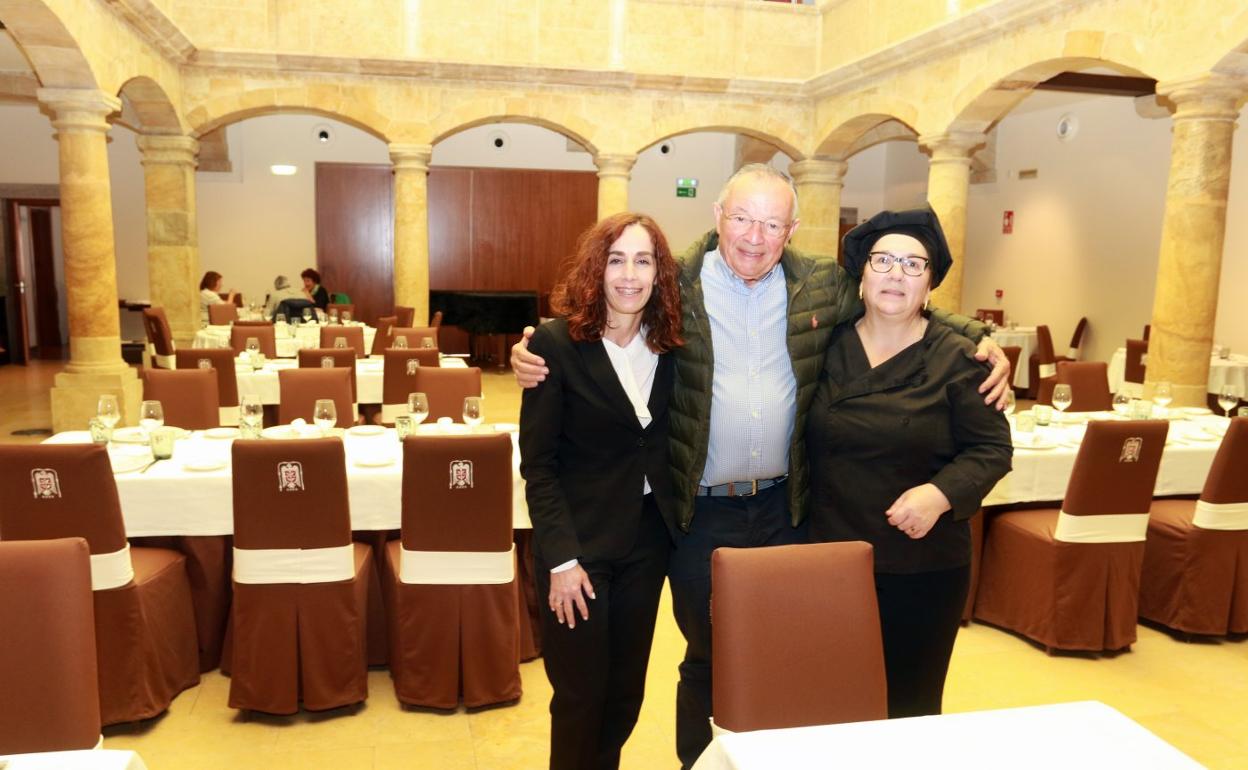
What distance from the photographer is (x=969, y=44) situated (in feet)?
26.5

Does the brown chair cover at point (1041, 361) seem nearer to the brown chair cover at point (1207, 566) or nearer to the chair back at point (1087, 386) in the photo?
the chair back at point (1087, 386)

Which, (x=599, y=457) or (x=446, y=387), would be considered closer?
(x=599, y=457)

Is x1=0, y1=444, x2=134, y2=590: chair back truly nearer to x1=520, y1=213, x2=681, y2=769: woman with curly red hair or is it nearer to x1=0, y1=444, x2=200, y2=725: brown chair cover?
x1=0, y1=444, x2=200, y2=725: brown chair cover

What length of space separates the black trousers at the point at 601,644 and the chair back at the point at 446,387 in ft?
9.54

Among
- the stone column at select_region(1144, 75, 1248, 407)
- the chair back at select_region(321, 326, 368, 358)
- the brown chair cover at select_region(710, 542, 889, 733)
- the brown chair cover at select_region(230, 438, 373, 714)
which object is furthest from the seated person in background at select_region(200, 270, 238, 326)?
the brown chair cover at select_region(710, 542, 889, 733)

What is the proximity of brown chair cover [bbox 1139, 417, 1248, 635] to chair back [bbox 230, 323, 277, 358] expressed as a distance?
6265mm

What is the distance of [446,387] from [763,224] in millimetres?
3199

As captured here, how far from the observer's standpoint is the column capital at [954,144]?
8656 mm

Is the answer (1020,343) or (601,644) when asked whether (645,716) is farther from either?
(1020,343)

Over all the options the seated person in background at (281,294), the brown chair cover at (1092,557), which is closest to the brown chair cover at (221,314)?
the seated person in background at (281,294)

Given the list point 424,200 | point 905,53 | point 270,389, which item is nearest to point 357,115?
point 424,200

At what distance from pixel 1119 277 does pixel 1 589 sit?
38.4ft

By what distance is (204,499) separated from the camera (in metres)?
3.28

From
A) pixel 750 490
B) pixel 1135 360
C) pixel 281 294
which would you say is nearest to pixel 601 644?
pixel 750 490
